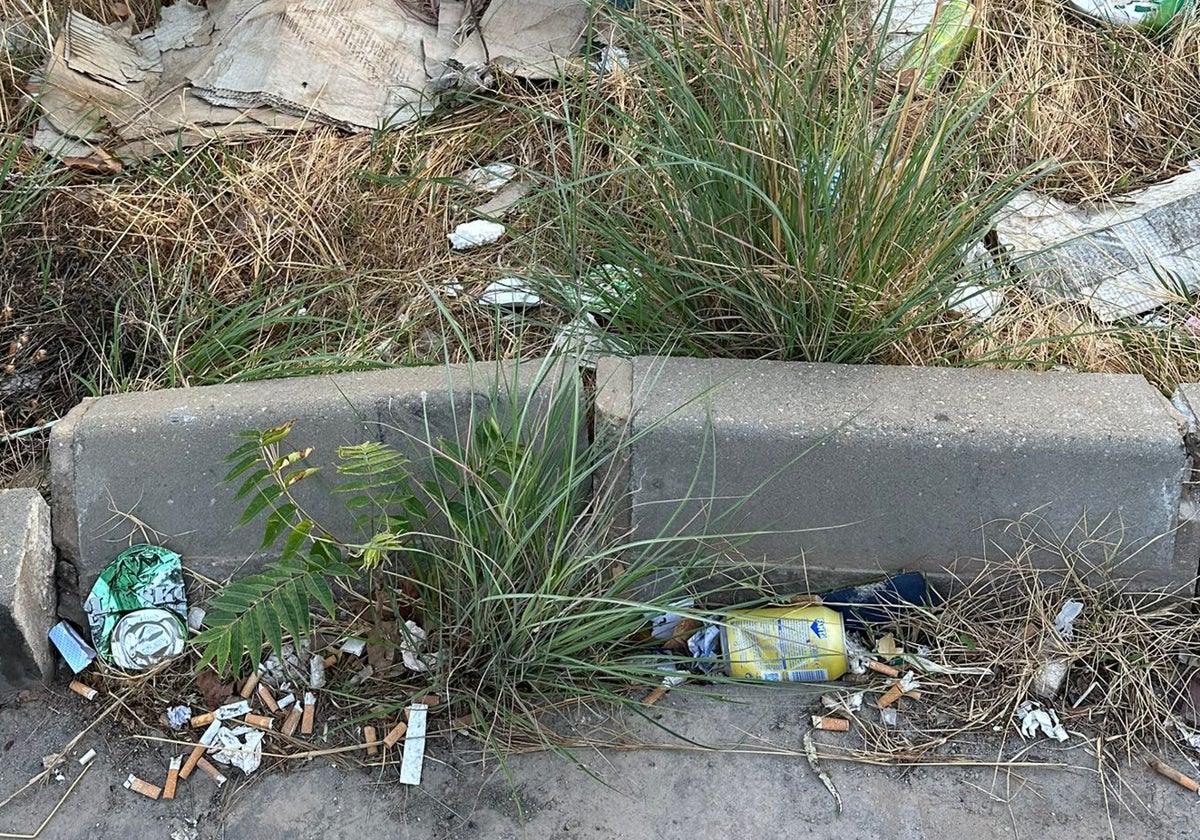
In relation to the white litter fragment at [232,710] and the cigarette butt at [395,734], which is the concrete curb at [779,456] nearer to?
the white litter fragment at [232,710]

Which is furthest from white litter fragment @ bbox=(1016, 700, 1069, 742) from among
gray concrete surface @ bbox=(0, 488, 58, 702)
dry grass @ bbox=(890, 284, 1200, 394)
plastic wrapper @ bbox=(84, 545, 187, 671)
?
gray concrete surface @ bbox=(0, 488, 58, 702)

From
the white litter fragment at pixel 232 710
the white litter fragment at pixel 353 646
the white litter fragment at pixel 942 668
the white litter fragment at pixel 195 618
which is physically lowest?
the white litter fragment at pixel 232 710

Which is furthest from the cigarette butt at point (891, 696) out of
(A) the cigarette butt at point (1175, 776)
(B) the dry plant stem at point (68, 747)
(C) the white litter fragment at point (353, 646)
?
(B) the dry plant stem at point (68, 747)

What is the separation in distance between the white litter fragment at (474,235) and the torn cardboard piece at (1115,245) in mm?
1261

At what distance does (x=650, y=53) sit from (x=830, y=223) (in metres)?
0.49

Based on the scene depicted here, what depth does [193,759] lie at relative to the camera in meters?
1.88

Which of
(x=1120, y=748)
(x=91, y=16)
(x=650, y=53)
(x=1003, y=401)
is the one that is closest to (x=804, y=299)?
(x=1003, y=401)

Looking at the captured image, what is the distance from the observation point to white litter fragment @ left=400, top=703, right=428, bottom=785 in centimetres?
184

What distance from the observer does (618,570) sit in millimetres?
1950

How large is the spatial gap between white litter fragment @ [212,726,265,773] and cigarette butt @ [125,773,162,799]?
11cm

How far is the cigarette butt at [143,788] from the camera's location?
6.06 feet

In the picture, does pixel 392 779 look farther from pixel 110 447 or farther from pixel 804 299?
pixel 804 299

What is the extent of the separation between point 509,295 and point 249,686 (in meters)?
1.03

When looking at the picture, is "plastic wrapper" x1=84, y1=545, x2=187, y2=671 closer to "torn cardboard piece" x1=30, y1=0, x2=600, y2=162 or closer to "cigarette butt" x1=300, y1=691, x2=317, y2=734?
"cigarette butt" x1=300, y1=691, x2=317, y2=734
